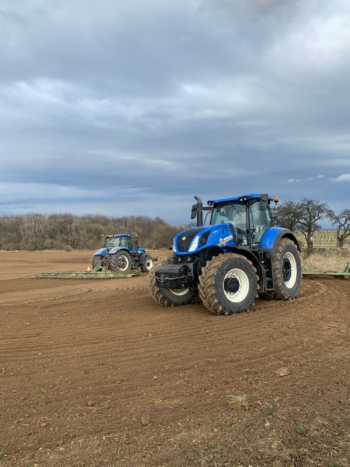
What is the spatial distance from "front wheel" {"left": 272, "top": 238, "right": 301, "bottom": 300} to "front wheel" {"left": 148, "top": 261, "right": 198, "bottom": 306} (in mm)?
1843

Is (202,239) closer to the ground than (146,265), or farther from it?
farther from it

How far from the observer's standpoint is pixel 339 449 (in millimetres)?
2836

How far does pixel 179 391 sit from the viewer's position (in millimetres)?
3906

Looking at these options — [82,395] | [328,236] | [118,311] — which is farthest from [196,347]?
[328,236]

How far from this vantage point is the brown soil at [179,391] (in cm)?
288

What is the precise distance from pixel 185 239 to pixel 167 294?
1277mm

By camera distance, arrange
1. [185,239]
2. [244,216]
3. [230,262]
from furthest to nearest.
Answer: [244,216]
[185,239]
[230,262]

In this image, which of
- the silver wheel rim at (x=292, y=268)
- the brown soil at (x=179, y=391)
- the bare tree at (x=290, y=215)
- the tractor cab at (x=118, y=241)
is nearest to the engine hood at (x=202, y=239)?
the brown soil at (x=179, y=391)

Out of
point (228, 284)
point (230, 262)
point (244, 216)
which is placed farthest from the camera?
point (244, 216)

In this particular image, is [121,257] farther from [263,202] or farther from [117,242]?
[263,202]

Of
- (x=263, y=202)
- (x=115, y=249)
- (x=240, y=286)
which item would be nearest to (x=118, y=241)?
(x=115, y=249)

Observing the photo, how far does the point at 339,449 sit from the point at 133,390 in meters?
1.99

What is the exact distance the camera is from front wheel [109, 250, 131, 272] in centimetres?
1816

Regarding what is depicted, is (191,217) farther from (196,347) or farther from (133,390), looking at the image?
(133,390)
